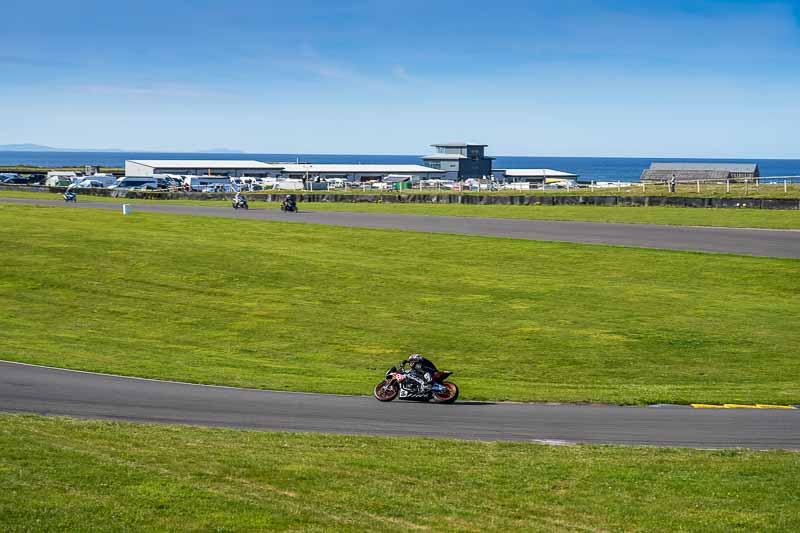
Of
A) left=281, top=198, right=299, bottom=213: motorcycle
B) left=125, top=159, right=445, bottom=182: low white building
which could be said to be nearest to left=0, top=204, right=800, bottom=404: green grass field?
left=281, top=198, right=299, bottom=213: motorcycle

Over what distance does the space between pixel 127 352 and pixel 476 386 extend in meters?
9.72

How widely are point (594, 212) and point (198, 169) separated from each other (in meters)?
104

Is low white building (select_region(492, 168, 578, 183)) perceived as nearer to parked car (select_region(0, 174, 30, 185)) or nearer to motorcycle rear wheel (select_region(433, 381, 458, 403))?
parked car (select_region(0, 174, 30, 185))

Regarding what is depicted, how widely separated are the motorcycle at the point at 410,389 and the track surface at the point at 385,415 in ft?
0.76

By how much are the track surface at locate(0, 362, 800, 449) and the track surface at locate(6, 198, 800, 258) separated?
28475mm

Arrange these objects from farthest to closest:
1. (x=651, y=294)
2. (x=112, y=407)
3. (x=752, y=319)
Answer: (x=651, y=294) → (x=752, y=319) → (x=112, y=407)

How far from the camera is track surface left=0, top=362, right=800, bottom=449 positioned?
17453mm

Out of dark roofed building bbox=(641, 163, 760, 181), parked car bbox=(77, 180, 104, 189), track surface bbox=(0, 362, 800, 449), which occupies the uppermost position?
dark roofed building bbox=(641, 163, 760, 181)

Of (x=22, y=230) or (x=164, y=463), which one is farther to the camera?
(x=22, y=230)

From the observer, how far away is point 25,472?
40.2ft

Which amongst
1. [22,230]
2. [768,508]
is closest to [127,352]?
[768,508]

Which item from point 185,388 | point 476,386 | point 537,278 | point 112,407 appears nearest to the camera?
point 112,407

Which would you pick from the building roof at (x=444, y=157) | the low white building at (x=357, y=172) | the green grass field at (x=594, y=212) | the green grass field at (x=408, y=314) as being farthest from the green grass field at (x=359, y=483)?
the building roof at (x=444, y=157)

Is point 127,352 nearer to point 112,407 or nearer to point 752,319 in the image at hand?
point 112,407
